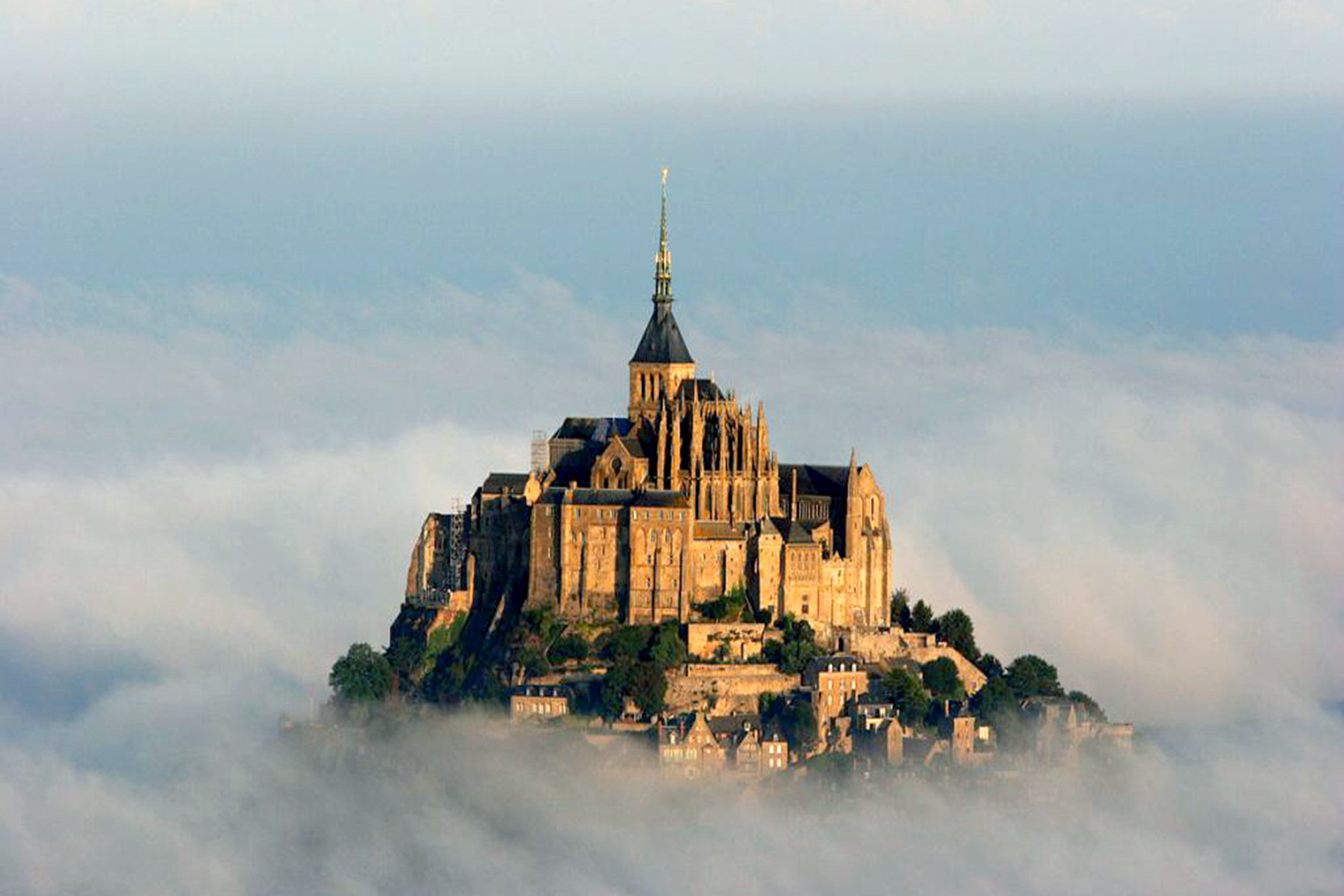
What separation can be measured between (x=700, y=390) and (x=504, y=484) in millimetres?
7381

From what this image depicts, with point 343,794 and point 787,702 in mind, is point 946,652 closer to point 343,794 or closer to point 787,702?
point 787,702

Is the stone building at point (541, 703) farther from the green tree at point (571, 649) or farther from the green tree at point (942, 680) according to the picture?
the green tree at point (942, 680)

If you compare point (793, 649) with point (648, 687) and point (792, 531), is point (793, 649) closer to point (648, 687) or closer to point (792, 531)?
point (792, 531)

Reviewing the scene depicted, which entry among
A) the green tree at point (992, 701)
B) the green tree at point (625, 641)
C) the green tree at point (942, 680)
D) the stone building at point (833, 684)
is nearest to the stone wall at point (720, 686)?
the stone building at point (833, 684)

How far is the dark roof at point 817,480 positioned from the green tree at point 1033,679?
828 centimetres

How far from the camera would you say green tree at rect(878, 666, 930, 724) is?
148 meters

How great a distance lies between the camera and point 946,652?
153 metres

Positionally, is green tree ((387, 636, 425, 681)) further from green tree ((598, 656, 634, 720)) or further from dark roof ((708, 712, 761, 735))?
dark roof ((708, 712, 761, 735))

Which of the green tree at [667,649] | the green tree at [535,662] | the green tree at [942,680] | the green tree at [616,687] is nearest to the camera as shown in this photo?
the green tree at [616,687]

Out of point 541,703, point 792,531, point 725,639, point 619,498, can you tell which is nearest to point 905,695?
point 725,639

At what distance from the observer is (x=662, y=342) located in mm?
156500

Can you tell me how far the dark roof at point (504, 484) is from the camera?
502 ft

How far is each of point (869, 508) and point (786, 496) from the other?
2895 millimetres

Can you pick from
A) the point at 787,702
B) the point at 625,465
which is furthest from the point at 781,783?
the point at 625,465
